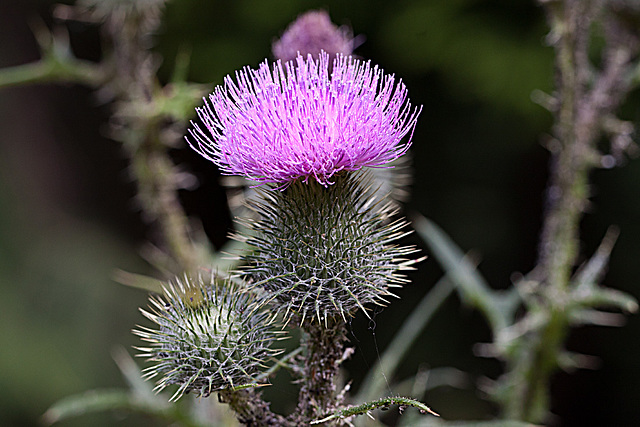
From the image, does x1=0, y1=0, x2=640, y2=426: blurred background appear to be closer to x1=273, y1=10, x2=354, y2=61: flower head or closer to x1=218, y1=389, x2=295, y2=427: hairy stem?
x1=273, y1=10, x2=354, y2=61: flower head

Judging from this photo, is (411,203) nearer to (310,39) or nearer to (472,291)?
(472,291)

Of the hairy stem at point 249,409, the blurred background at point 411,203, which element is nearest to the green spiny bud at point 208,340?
the hairy stem at point 249,409

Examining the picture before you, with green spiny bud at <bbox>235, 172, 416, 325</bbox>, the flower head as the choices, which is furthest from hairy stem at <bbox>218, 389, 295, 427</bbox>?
the flower head

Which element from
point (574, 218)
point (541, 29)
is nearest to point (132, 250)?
point (541, 29)

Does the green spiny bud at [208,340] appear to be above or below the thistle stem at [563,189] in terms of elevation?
below

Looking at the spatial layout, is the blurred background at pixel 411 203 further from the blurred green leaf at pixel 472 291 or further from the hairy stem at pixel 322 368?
the hairy stem at pixel 322 368
